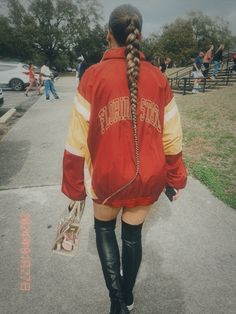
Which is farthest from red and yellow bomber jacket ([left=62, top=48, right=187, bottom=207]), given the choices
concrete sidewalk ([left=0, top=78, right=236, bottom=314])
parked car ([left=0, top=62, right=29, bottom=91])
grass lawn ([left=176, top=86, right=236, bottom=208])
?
parked car ([left=0, top=62, right=29, bottom=91])

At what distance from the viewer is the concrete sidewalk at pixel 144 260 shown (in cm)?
229

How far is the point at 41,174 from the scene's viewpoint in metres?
4.65

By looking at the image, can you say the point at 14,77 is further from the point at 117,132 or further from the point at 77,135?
the point at 117,132

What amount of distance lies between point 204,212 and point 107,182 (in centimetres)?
214

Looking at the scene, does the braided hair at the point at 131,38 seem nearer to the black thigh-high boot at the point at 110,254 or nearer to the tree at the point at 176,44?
the black thigh-high boot at the point at 110,254

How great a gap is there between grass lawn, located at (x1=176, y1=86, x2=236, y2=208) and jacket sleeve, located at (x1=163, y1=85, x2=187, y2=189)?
198 centimetres

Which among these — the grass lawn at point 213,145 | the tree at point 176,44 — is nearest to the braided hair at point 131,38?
the grass lawn at point 213,145

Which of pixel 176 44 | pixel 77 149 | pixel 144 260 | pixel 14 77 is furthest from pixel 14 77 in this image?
pixel 176 44

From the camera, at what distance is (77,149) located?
176 cm

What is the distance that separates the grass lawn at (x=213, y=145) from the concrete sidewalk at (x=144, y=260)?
284 millimetres

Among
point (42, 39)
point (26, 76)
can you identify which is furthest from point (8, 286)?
point (42, 39)

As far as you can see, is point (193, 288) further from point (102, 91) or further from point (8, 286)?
point (102, 91)

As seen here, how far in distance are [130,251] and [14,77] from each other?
17867mm

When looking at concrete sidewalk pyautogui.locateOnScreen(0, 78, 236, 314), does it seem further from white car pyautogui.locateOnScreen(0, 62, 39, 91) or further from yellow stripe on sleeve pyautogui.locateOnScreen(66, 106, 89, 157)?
white car pyautogui.locateOnScreen(0, 62, 39, 91)
